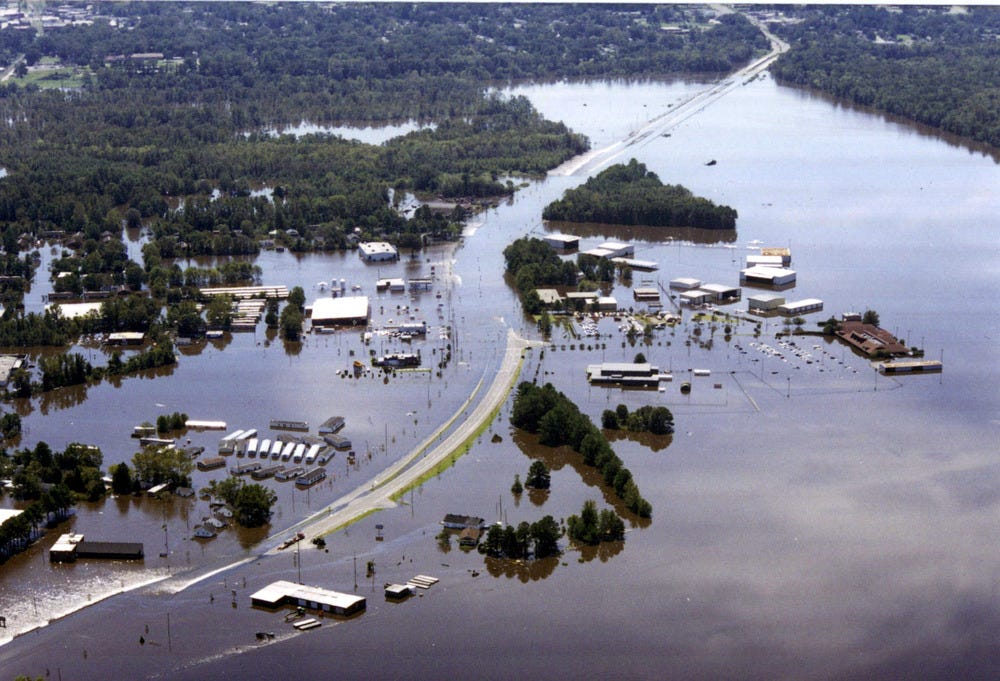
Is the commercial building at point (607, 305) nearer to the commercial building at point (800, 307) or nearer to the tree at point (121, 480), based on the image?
the commercial building at point (800, 307)

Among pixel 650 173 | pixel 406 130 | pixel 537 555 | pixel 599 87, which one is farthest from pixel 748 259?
pixel 599 87

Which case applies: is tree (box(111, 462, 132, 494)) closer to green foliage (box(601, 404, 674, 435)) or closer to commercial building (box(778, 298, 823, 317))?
green foliage (box(601, 404, 674, 435))

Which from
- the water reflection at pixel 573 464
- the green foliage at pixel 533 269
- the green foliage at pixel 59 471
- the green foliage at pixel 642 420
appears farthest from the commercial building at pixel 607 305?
the green foliage at pixel 59 471

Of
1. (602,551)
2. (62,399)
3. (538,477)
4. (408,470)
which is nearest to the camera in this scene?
(602,551)

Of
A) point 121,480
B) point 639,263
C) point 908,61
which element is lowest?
point 121,480

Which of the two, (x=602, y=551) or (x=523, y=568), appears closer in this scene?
(x=523, y=568)

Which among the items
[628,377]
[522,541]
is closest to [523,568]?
[522,541]

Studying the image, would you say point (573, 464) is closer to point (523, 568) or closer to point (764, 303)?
point (523, 568)

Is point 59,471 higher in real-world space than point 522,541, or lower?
higher
